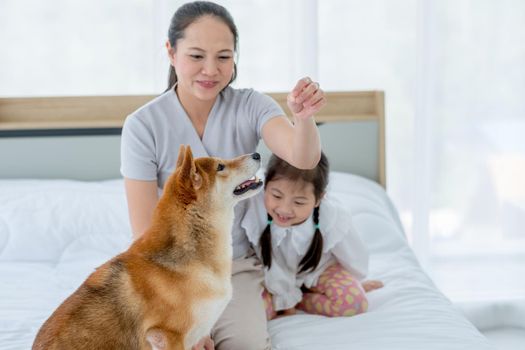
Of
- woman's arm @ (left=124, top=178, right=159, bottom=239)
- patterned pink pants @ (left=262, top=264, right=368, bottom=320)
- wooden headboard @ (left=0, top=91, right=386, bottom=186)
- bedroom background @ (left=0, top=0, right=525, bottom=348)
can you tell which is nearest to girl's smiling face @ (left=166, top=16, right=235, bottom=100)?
woman's arm @ (left=124, top=178, right=159, bottom=239)

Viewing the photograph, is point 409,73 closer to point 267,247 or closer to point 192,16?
point 267,247

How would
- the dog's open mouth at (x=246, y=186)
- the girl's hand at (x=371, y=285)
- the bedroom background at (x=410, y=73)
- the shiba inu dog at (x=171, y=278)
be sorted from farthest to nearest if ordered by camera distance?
the bedroom background at (x=410, y=73) < the girl's hand at (x=371, y=285) < the dog's open mouth at (x=246, y=186) < the shiba inu dog at (x=171, y=278)

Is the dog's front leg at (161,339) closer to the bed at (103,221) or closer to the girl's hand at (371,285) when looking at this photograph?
the bed at (103,221)

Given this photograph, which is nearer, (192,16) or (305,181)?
(192,16)

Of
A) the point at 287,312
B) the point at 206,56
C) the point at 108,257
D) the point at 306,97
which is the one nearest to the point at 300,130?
the point at 306,97

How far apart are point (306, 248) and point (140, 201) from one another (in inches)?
21.3

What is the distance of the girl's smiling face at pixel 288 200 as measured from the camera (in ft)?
6.70

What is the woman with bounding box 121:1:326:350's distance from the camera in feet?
5.82

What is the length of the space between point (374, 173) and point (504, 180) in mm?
877

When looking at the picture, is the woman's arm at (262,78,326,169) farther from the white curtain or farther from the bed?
the white curtain

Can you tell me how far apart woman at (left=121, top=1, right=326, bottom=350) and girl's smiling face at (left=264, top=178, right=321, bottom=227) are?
0.30 feet

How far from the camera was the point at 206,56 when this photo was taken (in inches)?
69.6

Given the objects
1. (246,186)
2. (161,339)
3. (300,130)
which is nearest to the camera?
(161,339)

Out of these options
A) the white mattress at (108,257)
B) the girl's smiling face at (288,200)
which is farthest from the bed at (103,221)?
the girl's smiling face at (288,200)
